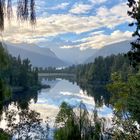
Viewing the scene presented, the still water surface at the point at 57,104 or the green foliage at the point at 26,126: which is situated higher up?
the green foliage at the point at 26,126

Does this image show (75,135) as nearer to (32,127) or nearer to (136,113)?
(136,113)

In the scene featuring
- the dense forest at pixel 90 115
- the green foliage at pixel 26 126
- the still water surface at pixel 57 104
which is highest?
the dense forest at pixel 90 115

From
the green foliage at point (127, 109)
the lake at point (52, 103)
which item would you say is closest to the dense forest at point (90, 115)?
the green foliage at point (127, 109)

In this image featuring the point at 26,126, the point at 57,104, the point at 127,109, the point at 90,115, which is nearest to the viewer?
the point at 127,109

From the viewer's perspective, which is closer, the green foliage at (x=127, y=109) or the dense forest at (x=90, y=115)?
the dense forest at (x=90, y=115)

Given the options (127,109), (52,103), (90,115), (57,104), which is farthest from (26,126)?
(52,103)

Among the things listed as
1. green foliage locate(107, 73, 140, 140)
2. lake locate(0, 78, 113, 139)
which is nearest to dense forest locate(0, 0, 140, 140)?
green foliage locate(107, 73, 140, 140)

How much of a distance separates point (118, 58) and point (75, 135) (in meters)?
179

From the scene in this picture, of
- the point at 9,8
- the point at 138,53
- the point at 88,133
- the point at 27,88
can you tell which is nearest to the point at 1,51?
the point at 9,8

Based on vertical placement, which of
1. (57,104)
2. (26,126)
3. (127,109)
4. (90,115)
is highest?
(127,109)

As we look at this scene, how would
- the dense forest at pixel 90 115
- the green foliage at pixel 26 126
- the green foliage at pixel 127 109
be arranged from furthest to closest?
the green foliage at pixel 26 126 < the green foliage at pixel 127 109 < the dense forest at pixel 90 115

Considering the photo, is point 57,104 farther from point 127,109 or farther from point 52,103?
point 127,109

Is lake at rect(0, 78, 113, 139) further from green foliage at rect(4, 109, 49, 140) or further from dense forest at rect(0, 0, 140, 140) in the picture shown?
dense forest at rect(0, 0, 140, 140)

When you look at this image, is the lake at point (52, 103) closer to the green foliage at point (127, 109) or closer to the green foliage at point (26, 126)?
the green foliage at point (26, 126)
